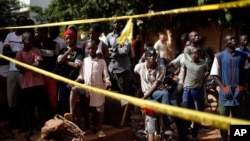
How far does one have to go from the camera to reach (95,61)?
5.09 metres

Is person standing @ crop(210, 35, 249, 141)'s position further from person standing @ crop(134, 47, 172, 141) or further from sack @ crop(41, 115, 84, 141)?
sack @ crop(41, 115, 84, 141)

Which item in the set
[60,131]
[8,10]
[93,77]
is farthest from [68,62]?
[8,10]

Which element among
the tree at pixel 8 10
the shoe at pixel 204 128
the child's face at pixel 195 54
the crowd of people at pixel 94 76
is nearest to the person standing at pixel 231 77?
the crowd of people at pixel 94 76

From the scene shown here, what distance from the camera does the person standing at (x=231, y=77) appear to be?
191 inches

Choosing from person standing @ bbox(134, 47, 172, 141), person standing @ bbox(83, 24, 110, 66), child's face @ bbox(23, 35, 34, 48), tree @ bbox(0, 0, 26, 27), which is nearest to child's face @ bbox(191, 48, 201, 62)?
person standing @ bbox(134, 47, 172, 141)

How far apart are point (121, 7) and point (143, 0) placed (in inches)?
46.1

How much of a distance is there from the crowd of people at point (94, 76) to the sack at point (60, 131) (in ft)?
0.68

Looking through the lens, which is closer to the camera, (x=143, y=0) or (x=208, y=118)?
(x=208, y=118)

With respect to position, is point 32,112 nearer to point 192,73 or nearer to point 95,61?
point 95,61

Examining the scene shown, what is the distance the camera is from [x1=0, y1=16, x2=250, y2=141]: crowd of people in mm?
4922

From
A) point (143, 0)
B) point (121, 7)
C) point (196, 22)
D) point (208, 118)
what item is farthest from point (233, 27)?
point (208, 118)

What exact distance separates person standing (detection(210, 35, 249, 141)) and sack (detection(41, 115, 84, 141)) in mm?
1950

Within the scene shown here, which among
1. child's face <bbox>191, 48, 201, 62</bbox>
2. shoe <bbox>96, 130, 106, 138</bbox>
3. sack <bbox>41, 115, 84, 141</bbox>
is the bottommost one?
shoe <bbox>96, 130, 106, 138</bbox>

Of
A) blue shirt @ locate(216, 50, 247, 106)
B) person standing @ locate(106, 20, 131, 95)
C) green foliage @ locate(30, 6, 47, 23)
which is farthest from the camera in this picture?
green foliage @ locate(30, 6, 47, 23)
